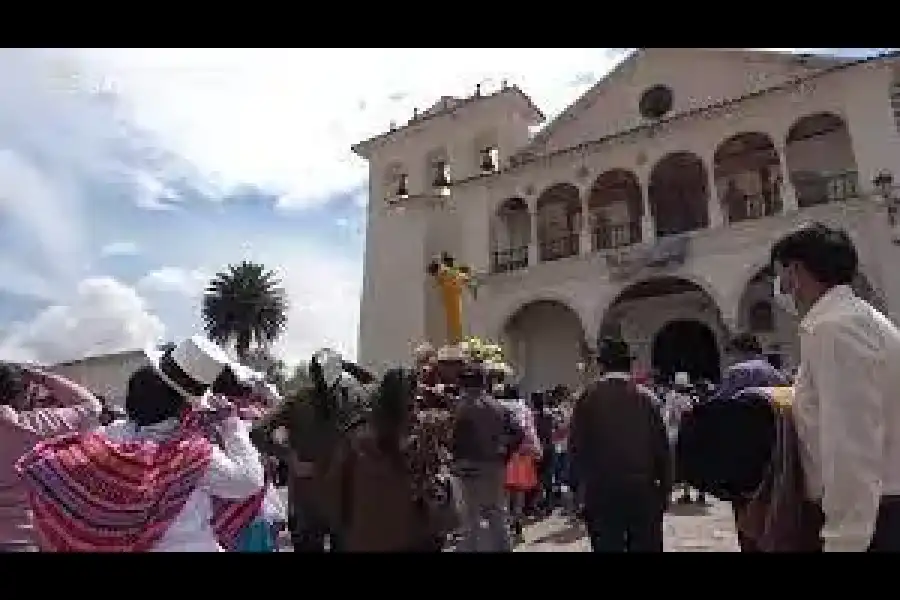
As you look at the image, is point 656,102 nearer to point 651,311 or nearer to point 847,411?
point 651,311

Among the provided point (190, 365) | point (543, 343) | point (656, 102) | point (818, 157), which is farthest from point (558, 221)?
point (190, 365)

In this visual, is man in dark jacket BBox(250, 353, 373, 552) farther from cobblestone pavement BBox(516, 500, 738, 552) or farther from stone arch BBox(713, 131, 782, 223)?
stone arch BBox(713, 131, 782, 223)

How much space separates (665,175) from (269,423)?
1835cm

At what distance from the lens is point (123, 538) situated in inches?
97.9

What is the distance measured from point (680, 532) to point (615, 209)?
1517 cm

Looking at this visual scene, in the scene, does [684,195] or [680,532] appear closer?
[680,532]

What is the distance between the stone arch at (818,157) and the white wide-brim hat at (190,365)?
17.4m

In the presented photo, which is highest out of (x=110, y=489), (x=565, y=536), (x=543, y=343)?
(x=543, y=343)

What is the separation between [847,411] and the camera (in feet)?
6.64

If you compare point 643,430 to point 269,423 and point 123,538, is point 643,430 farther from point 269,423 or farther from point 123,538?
point 123,538

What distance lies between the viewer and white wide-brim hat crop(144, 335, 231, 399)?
2.94 metres

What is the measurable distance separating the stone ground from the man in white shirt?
4683mm

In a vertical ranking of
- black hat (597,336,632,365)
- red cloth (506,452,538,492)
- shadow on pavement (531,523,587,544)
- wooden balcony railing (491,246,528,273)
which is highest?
wooden balcony railing (491,246,528,273)

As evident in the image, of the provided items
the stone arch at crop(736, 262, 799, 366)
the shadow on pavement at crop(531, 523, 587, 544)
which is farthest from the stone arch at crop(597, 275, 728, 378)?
the shadow on pavement at crop(531, 523, 587, 544)
